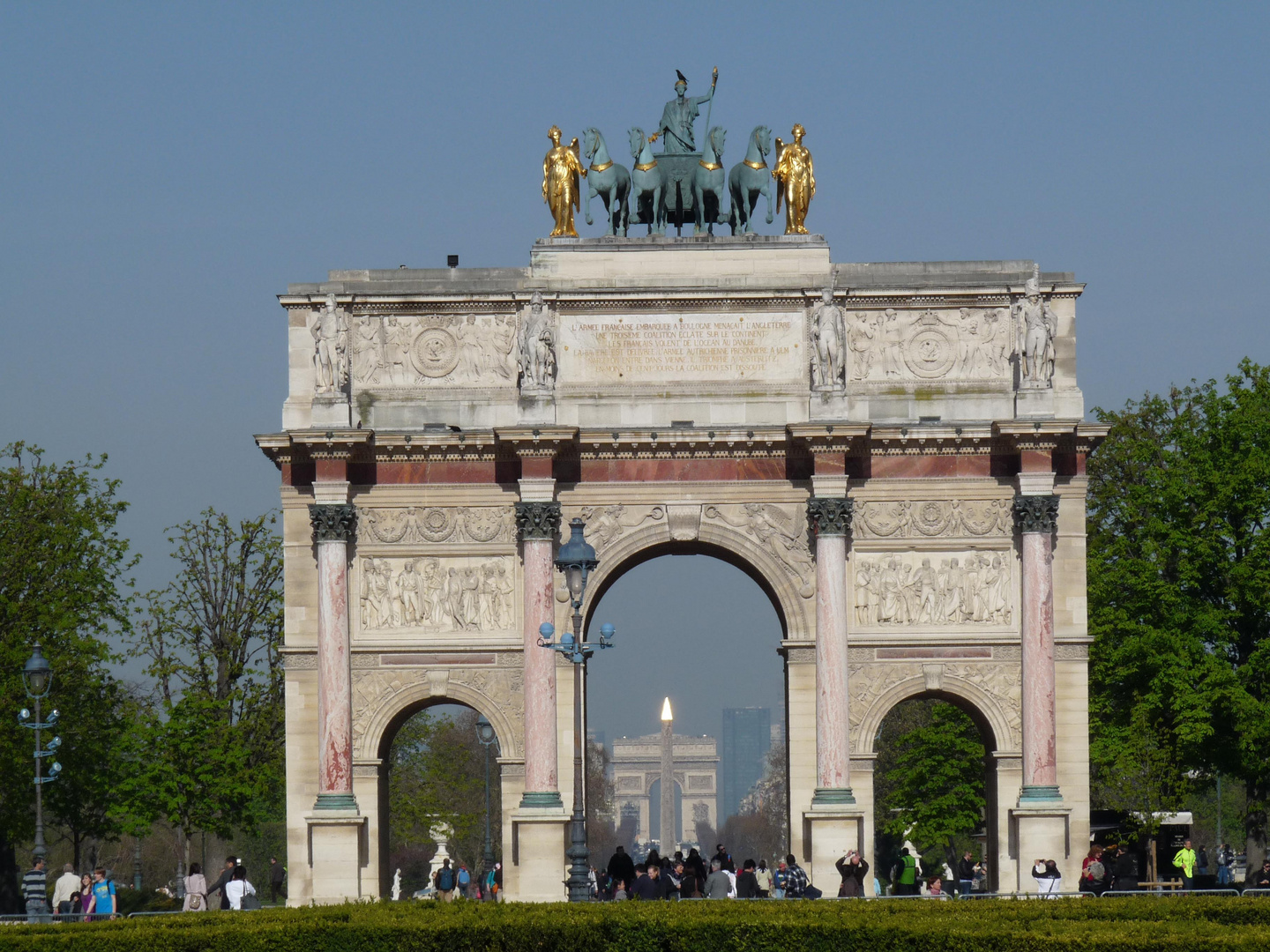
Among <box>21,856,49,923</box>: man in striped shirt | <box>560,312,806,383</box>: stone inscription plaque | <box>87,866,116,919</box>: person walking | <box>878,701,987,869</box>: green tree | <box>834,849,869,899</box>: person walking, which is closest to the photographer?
<box>21,856,49,923</box>: man in striped shirt

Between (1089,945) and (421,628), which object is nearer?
(1089,945)

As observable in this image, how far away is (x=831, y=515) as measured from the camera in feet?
145

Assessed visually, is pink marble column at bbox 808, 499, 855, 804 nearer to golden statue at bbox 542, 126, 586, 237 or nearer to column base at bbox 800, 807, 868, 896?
column base at bbox 800, 807, 868, 896

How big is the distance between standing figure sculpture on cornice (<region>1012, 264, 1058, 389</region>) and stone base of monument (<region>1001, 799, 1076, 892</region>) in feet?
27.6

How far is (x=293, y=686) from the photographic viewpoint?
45.0 m

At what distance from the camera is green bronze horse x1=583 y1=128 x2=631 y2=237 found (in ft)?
152

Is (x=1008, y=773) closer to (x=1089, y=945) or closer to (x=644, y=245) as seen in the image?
(x=644, y=245)

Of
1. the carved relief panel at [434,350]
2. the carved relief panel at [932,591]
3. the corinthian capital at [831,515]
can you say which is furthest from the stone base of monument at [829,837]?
the carved relief panel at [434,350]

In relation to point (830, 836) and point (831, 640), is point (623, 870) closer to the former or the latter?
point (830, 836)

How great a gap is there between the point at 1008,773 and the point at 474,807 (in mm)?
50188

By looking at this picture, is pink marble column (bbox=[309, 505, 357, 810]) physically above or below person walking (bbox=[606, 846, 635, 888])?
above

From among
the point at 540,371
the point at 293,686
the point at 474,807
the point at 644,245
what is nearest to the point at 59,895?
the point at 293,686

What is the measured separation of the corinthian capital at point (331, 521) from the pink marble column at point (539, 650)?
3491 millimetres

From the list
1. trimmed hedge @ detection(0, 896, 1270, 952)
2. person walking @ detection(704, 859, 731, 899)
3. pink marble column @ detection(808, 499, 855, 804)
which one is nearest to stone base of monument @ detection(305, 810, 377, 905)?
person walking @ detection(704, 859, 731, 899)
